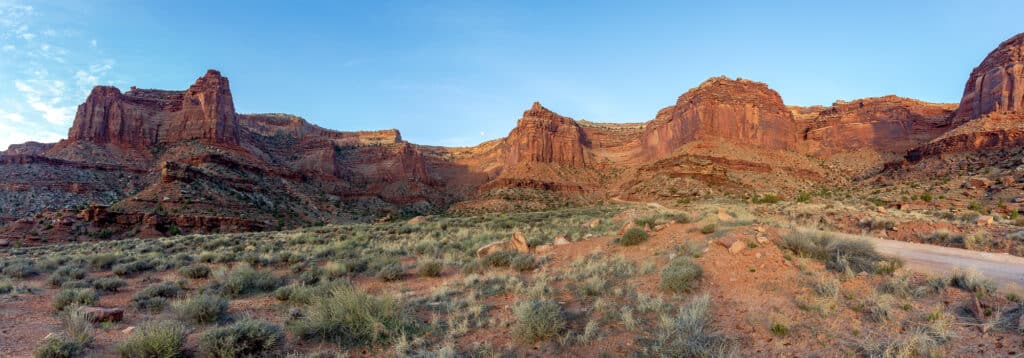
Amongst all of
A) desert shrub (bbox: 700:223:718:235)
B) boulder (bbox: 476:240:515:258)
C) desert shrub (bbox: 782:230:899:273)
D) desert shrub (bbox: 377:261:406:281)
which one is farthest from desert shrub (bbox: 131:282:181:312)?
desert shrub (bbox: 782:230:899:273)

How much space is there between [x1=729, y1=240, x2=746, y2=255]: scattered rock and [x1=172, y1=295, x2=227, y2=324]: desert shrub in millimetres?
9343

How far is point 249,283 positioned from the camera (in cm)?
945

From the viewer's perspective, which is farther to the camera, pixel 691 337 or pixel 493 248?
pixel 493 248

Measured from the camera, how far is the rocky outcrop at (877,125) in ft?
215

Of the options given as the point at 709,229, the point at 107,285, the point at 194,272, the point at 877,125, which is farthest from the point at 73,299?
the point at 877,125

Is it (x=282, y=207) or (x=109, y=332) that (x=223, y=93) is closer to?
(x=282, y=207)

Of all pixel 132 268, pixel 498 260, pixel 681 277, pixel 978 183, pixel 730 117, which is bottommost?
pixel 132 268

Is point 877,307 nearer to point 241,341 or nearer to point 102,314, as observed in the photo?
point 241,341

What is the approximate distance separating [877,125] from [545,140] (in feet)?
184

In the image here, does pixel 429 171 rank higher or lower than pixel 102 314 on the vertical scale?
higher

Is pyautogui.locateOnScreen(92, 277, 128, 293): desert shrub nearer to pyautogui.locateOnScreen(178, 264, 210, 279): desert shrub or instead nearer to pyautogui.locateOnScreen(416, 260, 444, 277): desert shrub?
pyautogui.locateOnScreen(178, 264, 210, 279): desert shrub

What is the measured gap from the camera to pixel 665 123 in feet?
255

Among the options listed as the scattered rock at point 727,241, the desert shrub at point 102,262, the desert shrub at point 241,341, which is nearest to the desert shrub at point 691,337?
the scattered rock at point 727,241

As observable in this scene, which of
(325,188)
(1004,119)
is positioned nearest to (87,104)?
(325,188)
